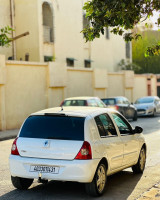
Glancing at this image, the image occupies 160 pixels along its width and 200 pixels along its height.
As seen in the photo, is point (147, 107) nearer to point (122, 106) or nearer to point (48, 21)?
point (122, 106)

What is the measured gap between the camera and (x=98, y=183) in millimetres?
7555

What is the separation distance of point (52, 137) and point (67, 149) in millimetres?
394

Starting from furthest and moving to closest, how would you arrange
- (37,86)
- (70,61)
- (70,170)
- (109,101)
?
1. (70,61)
2. (109,101)
3. (37,86)
4. (70,170)

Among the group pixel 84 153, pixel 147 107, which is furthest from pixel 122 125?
pixel 147 107

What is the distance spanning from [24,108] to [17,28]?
334 inches

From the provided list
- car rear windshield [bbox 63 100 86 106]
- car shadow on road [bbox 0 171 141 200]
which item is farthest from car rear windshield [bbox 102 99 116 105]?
car shadow on road [bbox 0 171 141 200]

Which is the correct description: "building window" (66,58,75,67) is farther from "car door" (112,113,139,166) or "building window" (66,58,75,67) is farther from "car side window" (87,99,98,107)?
"car door" (112,113,139,166)

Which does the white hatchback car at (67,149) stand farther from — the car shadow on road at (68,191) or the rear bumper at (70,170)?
the car shadow on road at (68,191)

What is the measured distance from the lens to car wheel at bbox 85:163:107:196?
7.42m

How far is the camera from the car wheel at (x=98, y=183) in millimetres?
7422

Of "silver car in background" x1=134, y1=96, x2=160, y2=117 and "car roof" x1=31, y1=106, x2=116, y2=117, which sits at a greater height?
"car roof" x1=31, y1=106, x2=116, y2=117

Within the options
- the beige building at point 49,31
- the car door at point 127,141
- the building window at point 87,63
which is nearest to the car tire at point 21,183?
the car door at point 127,141

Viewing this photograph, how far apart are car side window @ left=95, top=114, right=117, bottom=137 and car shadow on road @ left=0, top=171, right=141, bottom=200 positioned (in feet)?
3.43

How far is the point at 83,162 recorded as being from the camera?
721 cm
